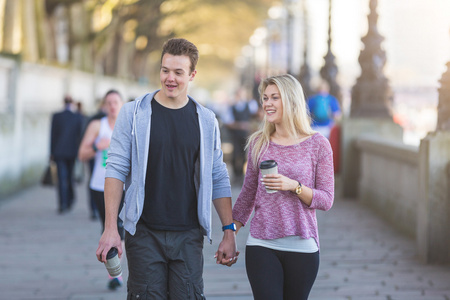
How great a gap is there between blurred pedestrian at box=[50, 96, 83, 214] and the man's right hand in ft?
29.4

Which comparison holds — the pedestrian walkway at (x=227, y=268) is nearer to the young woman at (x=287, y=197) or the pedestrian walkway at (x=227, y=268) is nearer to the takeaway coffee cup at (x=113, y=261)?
the young woman at (x=287, y=197)

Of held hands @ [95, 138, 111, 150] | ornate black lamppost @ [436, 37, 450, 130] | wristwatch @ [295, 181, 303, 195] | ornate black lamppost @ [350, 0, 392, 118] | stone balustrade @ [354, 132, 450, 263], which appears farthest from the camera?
ornate black lamppost @ [350, 0, 392, 118]

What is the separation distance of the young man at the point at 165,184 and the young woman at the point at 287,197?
244 mm

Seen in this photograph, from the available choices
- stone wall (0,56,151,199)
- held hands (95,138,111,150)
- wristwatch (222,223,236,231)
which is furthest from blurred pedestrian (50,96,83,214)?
wristwatch (222,223,236,231)

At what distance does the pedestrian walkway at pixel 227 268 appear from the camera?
261 inches

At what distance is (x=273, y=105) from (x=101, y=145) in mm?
3740

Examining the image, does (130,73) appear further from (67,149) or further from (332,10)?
(67,149)

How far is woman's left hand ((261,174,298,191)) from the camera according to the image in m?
3.88

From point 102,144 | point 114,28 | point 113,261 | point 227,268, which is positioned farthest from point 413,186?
point 114,28

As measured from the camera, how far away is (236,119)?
56.4 feet

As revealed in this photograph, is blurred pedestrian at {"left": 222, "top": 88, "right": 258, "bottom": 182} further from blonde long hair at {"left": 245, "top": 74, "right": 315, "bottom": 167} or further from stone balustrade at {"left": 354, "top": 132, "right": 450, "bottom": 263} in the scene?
blonde long hair at {"left": 245, "top": 74, "right": 315, "bottom": 167}

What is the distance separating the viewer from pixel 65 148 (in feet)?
42.2

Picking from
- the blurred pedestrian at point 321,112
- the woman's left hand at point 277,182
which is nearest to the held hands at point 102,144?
the woman's left hand at point 277,182

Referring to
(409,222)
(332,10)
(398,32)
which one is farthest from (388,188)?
(398,32)
